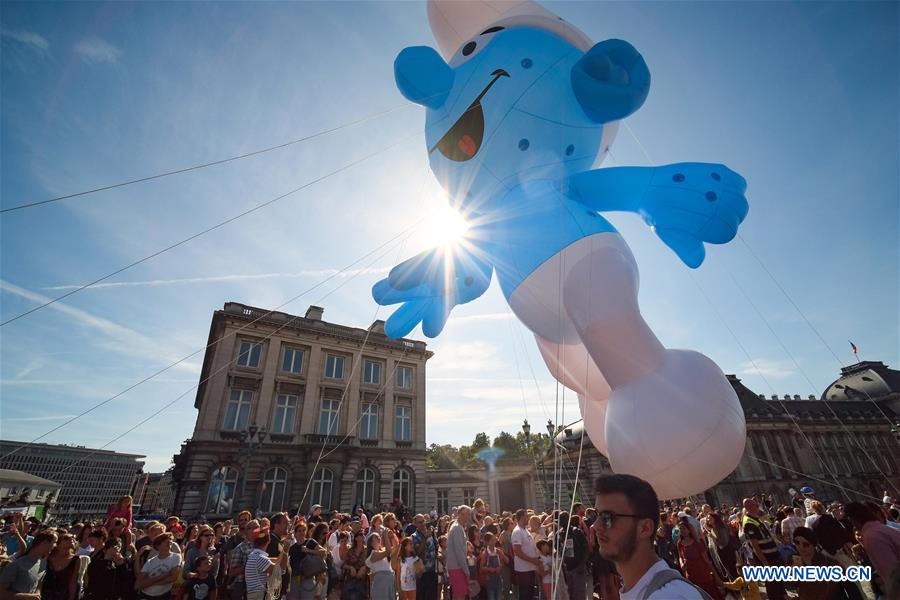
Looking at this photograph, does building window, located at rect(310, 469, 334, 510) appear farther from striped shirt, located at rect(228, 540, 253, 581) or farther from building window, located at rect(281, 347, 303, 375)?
striped shirt, located at rect(228, 540, 253, 581)

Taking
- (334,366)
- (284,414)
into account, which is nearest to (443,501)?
(334,366)

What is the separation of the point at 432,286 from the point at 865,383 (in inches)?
2464

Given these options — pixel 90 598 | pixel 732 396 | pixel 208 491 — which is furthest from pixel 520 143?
pixel 208 491

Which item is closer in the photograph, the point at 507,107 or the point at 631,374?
the point at 631,374

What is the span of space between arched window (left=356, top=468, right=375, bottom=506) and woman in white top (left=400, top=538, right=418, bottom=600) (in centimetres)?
1609

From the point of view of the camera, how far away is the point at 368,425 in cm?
2222

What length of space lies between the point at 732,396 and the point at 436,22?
5296 mm

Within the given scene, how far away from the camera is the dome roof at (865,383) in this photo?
43.3 m

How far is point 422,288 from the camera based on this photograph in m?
5.05

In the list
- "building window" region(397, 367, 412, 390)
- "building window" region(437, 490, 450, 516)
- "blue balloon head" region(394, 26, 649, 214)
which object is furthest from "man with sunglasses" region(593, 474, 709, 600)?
"building window" region(437, 490, 450, 516)

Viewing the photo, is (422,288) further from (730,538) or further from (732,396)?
(730,538)

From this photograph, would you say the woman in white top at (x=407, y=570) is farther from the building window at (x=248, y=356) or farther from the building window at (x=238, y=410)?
the building window at (x=248, y=356)

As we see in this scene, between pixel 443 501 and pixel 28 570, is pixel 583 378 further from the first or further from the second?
pixel 443 501

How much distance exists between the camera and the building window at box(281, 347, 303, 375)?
21281 mm
